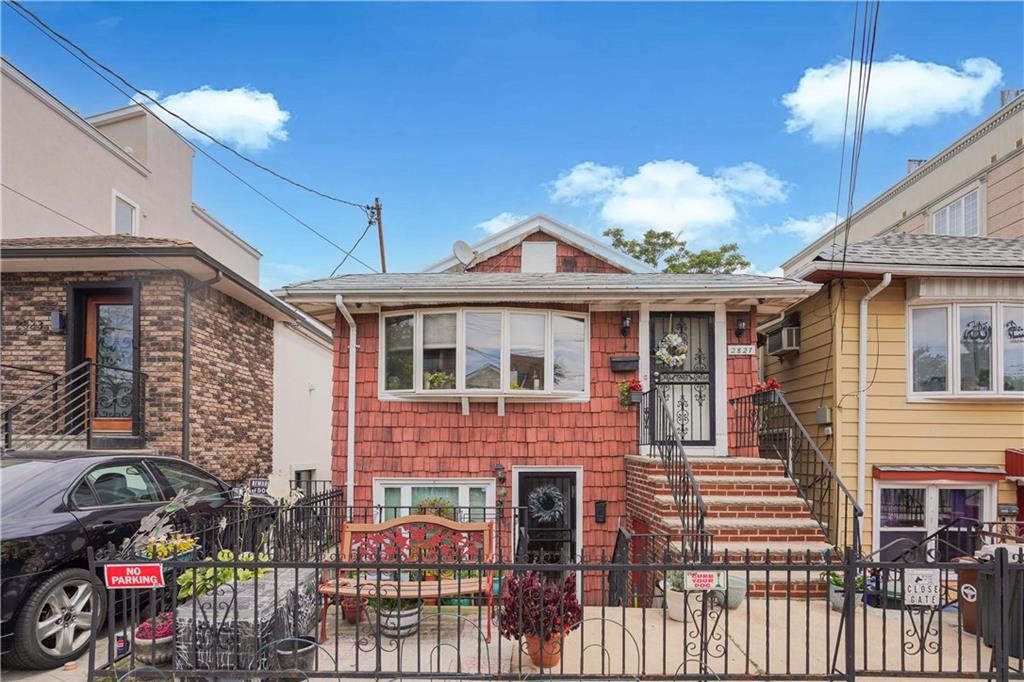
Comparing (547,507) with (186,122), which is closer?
(547,507)

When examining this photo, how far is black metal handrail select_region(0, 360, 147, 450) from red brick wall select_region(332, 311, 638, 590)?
10.1ft

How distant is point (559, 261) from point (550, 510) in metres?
5.33

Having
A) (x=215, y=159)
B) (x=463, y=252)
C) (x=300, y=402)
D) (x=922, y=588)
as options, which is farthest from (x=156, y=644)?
(x=215, y=159)

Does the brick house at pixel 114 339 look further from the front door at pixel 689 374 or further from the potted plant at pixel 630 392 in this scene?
the front door at pixel 689 374

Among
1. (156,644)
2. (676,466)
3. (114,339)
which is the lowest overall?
(156,644)

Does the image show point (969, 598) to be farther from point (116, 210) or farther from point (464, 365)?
point (116, 210)

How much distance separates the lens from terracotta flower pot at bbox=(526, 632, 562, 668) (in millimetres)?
4534

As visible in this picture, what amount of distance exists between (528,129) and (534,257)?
724 cm

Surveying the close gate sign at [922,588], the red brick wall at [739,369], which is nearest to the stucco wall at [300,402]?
the red brick wall at [739,369]

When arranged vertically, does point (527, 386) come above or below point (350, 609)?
above

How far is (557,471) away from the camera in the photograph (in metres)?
9.31

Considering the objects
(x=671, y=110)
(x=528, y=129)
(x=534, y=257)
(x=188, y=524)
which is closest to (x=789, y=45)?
(x=671, y=110)

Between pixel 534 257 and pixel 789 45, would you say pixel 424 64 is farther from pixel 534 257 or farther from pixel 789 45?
pixel 789 45

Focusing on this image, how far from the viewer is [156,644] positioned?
4.53 meters
